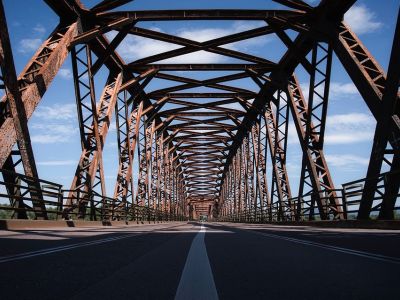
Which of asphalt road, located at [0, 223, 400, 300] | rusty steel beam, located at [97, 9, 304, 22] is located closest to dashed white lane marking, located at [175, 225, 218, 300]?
asphalt road, located at [0, 223, 400, 300]

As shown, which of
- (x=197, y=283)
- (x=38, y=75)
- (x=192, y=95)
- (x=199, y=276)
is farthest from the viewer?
(x=192, y=95)

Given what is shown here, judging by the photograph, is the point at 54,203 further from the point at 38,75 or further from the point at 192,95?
the point at 192,95

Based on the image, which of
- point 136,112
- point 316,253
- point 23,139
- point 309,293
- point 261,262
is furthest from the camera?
point 136,112

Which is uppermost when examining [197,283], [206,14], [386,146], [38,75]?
[206,14]

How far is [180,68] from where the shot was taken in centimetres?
2364

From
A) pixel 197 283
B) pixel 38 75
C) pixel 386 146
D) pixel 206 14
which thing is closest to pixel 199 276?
pixel 197 283

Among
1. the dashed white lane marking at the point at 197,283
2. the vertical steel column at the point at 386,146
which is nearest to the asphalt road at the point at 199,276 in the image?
the dashed white lane marking at the point at 197,283

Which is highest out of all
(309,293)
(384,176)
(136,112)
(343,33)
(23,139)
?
(136,112)

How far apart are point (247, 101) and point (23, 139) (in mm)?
21682

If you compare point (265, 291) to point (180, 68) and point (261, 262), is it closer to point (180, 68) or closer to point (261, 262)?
point (261, 262)

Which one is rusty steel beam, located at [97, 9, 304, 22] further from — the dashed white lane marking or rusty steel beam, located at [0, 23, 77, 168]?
the dashed white lane marking

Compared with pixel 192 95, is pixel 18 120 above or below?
below

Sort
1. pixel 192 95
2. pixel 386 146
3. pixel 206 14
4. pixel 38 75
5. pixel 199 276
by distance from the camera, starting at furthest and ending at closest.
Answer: pixel 192 95 → pixel 206 14 → pixel 38 75 → pixel 386 146 → pixel 199 276

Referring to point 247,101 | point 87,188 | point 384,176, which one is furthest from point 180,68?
point 384,176
